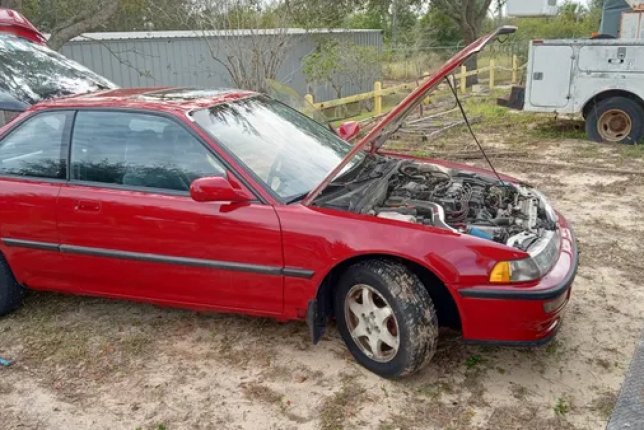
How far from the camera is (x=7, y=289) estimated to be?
4.17m

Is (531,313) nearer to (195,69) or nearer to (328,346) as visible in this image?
(328,346)

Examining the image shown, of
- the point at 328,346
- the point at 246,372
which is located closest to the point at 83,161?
the point at 246,372

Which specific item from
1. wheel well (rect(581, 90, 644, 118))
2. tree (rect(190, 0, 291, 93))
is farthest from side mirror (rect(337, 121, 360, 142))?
tree (rect(190, 0, 291, 93))

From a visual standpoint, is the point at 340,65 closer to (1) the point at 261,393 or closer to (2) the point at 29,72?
(2) the point at 29,72

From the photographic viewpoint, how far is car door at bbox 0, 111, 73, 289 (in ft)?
12.8

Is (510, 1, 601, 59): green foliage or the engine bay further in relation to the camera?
(510, 1, 601, 59): green foliage

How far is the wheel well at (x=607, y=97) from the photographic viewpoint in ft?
29.8

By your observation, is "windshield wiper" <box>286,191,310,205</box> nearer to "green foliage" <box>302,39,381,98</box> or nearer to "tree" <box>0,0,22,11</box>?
"tree" <box>0,0,22,11</box>

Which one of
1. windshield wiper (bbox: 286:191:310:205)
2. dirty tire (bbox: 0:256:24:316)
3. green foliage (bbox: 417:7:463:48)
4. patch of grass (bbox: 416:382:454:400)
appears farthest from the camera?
green foliage (bbox: 417:7:463:48)

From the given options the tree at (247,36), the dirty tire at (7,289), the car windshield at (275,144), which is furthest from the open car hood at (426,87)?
the tree at (247,36)

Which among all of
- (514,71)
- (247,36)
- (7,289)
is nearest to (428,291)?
(7,289)

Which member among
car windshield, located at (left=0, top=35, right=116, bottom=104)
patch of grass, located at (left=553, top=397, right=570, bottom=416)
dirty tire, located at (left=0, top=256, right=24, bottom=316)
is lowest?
patch of grass, located at (left=553, top=397, right=570, bottom=416)

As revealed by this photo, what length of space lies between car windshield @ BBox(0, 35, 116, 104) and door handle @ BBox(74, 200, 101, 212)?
1237 mm

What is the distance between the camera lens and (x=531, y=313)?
3.03 metres
